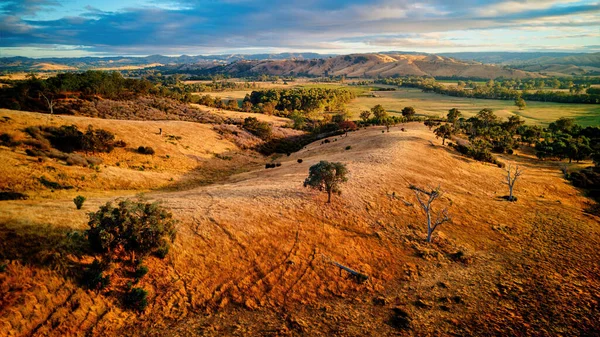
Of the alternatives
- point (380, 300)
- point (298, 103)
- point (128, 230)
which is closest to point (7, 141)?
point (128, 230)

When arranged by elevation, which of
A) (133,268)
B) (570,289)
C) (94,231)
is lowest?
(570,289)

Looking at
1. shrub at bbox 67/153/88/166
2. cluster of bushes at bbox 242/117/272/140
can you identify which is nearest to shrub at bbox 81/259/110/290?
shrub at bbox 67/153/88/166

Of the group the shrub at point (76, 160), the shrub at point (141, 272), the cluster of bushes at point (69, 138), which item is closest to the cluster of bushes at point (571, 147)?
the shrub at point (141, 272)

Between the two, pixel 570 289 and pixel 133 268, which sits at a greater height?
pixel 133 268

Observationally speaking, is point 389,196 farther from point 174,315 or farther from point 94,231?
point 94,231

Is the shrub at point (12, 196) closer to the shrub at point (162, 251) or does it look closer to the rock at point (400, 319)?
the shrub at point (162, 251)

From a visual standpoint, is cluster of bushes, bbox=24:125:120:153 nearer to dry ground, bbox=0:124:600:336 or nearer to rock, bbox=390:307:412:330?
dry ground, bbox=0:124:600:336

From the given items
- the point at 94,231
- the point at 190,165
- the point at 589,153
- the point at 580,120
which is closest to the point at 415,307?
the point at 94,231

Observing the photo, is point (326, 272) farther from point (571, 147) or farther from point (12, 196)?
point (571, 147)
